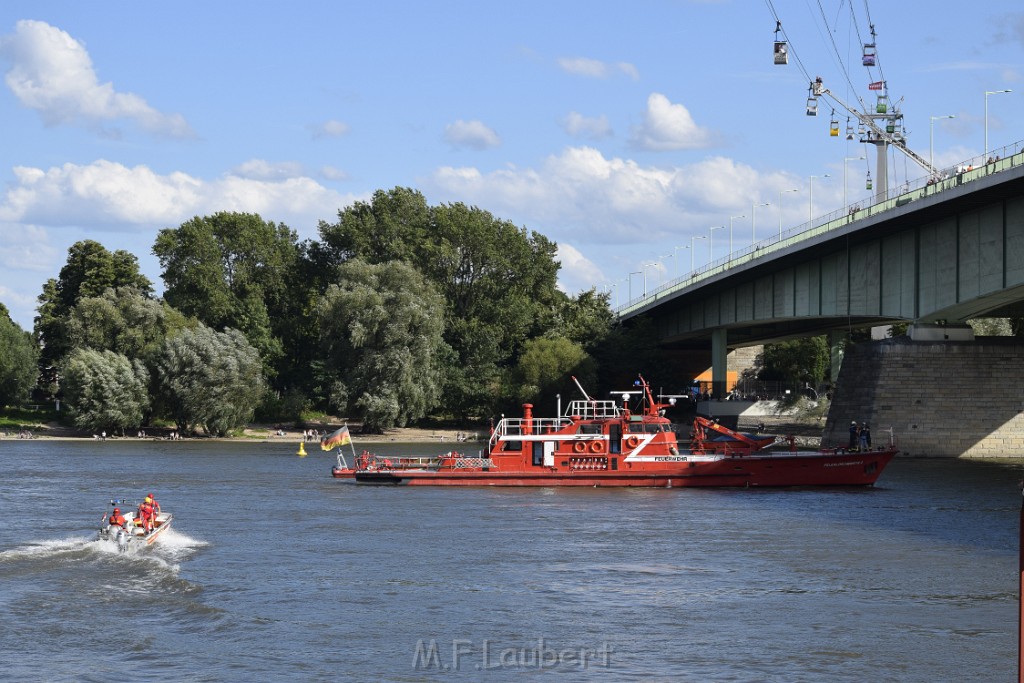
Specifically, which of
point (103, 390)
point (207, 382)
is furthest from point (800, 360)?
point (103, 390)

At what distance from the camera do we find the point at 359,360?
344ft

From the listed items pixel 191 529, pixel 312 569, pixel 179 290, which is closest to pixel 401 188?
pixel 179 290

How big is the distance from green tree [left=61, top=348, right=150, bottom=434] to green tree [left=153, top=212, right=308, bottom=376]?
20546 millimetres

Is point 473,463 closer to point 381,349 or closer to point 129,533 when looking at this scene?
point 129,533

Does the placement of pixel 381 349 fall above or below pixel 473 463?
above

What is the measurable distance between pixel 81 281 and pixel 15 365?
1411 centimetres

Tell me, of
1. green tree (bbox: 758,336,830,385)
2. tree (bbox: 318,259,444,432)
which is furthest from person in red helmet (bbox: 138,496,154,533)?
green tree (bbox: 758,336,830,385)

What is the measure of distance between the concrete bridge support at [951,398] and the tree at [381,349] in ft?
125

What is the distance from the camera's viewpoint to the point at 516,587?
37.3 m

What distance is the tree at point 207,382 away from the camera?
99.3 m

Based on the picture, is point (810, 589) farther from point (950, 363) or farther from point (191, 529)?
point (950, 363)

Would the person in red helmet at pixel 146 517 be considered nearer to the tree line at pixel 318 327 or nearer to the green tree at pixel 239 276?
the tree line at pixel 318 327

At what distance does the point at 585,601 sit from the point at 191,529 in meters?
17.7

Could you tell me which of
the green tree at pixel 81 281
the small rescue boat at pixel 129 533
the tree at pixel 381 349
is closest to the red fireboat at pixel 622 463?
the small rescue boat at pixel 129 533
